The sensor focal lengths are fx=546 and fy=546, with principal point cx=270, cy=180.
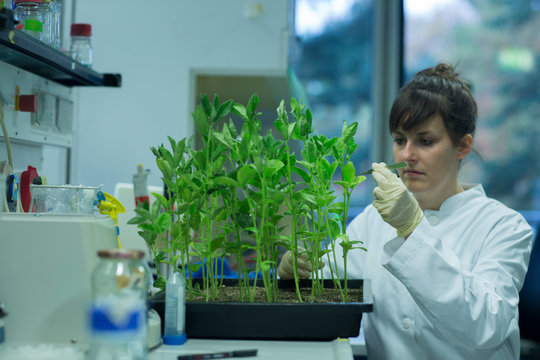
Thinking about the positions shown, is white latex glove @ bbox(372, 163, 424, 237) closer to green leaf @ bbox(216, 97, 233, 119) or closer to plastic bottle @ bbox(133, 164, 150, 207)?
green leaf @ bbox(216, 97, 233, 119)

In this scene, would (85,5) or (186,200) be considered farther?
(85,5)

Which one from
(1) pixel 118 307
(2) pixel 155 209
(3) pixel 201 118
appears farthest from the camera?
(3) pixel 201 118

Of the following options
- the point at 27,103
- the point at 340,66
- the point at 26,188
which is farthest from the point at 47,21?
the point at 340,66

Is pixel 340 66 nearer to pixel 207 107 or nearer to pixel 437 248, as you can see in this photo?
pixel 437 248

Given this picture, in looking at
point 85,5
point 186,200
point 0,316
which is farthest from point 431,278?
point 85,5

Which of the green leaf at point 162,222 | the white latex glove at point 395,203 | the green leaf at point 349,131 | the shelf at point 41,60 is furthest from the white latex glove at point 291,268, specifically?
the shelf at point 41,60

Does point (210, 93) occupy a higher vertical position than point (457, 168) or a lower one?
higher

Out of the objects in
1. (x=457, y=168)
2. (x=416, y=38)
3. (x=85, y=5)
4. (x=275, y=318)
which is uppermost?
(x=416, y=38)

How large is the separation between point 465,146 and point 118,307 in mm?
1251

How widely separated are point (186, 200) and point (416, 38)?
10.1 ft

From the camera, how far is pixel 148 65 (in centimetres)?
235

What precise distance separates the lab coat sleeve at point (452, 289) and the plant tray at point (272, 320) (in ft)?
0.79

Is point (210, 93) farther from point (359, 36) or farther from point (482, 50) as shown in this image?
point (482, 50)

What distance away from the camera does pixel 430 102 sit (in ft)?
5.03
